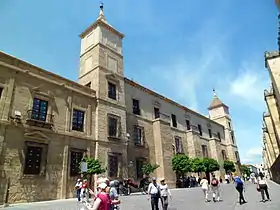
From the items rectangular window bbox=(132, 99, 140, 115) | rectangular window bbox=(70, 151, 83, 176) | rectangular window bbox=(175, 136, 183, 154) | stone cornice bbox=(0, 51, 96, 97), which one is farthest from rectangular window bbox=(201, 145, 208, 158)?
rectangular window bbox=(70, 151, 83, 176)

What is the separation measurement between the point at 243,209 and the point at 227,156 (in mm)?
35565

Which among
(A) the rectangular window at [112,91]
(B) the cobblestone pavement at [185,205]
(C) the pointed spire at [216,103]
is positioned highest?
(C) the pointed spire at [216,103]

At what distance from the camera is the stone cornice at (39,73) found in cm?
1591

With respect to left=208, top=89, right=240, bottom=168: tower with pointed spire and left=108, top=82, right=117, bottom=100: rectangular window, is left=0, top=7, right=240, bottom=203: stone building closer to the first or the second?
left=108, top=82, right=117, bottom=100: rectangular window

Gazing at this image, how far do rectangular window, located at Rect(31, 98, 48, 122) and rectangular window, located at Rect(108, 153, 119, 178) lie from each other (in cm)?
658

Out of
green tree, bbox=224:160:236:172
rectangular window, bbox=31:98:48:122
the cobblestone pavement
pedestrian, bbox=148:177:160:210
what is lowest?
the cobblestone pavement

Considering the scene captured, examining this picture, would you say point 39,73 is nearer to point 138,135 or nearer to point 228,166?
point 138,135

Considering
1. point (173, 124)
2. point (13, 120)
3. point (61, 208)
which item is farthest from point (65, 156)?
point (173, 124)

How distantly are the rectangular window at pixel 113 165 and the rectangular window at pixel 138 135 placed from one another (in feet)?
14.0

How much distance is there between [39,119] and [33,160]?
291 centimetres

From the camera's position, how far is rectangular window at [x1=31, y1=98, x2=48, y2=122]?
16550 millimetres

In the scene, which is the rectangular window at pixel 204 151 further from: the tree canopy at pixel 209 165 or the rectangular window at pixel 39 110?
the rectangular window at pixel 39 110

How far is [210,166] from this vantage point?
29297 mm

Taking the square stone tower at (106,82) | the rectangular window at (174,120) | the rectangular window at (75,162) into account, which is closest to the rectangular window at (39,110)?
the rectangular window at (75,162)
